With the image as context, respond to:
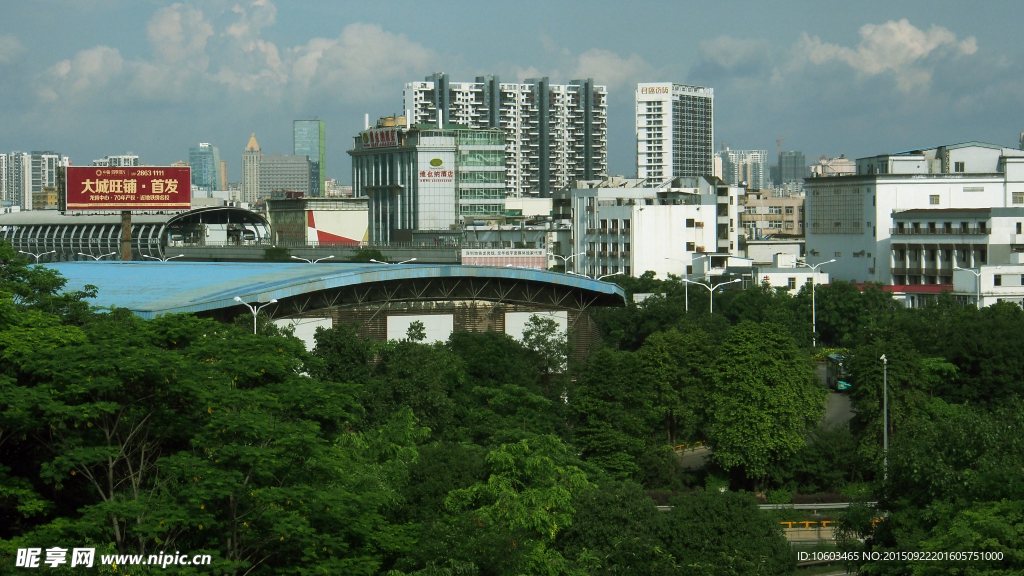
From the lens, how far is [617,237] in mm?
94562

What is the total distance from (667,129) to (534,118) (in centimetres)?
2183

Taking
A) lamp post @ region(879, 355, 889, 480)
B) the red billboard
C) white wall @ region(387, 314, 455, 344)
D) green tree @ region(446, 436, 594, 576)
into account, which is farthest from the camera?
the red billboard

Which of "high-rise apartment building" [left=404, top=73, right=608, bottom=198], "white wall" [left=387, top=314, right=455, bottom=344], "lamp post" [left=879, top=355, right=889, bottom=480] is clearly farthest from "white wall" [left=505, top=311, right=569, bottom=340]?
"high-rise apartment building" [left=404, top=73, right=608, bottom=198]

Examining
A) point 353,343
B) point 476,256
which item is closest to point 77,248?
point 476,256

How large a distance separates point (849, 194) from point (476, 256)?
28554 millimetres

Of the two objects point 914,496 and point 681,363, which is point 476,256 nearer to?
point 681,363

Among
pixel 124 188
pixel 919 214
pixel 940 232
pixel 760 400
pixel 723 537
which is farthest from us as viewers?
pixel 124 188

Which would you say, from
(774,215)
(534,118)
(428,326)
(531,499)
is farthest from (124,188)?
(534,118)

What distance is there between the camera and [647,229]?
93188 millimetres

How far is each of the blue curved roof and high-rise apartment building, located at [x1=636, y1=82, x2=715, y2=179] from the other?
13477cm

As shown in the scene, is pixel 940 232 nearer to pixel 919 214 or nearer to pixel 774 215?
pixel 919 214

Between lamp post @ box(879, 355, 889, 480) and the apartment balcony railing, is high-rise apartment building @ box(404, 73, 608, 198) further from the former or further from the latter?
lamp post @ box(879, 355, 889, 480)

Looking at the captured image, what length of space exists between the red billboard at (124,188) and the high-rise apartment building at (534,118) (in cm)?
8305

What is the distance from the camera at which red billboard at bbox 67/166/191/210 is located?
311 ft
